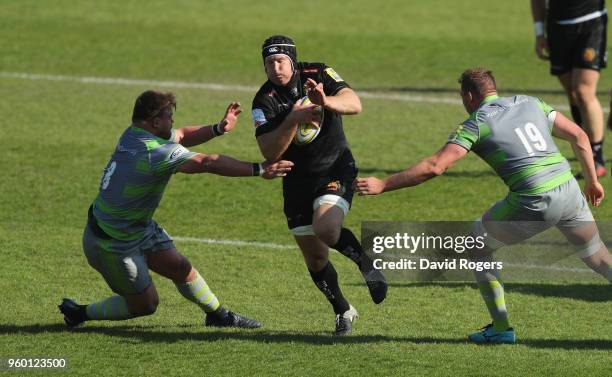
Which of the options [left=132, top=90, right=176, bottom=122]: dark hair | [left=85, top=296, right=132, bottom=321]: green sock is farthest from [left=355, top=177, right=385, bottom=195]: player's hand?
[left=85, top=296, right=132, bottom=321]: green sock

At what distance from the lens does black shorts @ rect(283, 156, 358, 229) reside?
10000mm

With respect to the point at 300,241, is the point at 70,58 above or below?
below

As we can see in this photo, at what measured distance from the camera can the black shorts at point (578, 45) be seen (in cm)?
1545

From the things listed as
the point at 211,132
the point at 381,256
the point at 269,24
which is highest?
the point at 211,132

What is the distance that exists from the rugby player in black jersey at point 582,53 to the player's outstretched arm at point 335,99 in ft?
20.7

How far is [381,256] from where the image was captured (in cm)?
1102

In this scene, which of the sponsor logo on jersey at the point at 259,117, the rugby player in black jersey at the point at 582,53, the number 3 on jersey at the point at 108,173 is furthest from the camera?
the rugby player in black jersey at the point at 582,53

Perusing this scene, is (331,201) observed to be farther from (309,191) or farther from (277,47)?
(277,47)

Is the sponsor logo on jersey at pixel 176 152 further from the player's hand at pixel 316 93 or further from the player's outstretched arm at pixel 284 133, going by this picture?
the player's hand at pixel 316 93

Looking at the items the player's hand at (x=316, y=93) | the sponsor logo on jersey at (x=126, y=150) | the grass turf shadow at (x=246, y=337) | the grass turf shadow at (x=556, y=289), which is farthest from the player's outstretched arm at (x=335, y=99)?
the grass turf shadow at (x=556, y=289)

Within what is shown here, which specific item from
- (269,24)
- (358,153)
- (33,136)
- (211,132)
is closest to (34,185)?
(33,136)

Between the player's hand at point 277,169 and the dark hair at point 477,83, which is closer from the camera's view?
the player's hand at point 277,169

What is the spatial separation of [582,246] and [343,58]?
15.8m

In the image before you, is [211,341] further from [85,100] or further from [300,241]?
[85,100]
